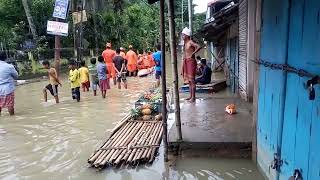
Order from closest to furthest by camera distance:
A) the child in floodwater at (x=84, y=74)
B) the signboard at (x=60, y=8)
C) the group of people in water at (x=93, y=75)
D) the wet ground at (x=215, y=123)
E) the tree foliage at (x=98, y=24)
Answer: the wet ground at (x=215, y=123), the group of people in water at (x=93, y=75), the child in floodwater at (x=84, y=74), the signboard at (x=60, y=8), the tree foliage at (x=98, y=24)

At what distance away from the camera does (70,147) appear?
23.8ft

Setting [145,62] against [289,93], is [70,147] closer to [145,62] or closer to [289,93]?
[289,93]

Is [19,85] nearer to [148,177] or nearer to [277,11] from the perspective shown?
[148,177]

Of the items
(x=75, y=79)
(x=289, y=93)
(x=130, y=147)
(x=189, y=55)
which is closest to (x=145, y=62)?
(x=75, y=79)

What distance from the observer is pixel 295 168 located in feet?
12.2

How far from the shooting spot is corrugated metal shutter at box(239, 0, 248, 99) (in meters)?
9.93

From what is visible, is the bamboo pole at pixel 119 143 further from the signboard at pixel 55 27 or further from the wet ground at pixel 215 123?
the signboard at pixel 55 27

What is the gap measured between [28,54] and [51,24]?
7.47 m

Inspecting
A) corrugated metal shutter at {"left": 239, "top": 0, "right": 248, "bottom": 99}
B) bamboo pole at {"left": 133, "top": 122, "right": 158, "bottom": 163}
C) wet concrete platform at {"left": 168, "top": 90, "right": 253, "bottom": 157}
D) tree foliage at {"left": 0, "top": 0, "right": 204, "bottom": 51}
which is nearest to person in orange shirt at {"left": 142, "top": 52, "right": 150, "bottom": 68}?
tree foliage at {"left": 0, "top": 0, "right": 204, "bottom": 51}

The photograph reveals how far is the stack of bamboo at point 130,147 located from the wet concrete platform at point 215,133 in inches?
16.4

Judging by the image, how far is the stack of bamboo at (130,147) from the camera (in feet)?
19.7

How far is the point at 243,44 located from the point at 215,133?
4627 mm

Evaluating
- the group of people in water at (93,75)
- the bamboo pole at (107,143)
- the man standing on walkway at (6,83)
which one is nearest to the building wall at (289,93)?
the bamboo pole at (107,143)

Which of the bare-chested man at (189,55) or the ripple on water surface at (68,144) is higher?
the bare-chested man at (189,55)
